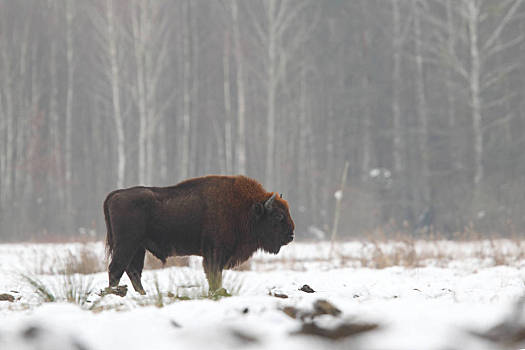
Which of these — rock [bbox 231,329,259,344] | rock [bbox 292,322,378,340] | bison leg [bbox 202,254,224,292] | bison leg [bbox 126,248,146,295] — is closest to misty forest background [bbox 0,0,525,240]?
bison leg [bbox 202,254,224,292]

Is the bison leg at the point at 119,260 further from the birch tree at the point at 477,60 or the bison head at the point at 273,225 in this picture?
the birch tree at the point at 477,60

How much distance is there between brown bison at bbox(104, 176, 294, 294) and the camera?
6160 mm

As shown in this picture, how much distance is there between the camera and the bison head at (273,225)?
6.61 meters

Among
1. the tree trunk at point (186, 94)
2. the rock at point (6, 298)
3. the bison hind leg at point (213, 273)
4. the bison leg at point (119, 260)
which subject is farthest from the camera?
the tree trunk at point (186, 94)

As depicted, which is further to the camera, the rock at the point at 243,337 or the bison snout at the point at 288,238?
the bison snout at the point at 288,238

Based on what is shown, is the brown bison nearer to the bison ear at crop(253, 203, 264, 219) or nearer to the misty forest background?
the bison ear at crop(253, 203, 264, 219)

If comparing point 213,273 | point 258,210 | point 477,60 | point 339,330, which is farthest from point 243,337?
point 477,60

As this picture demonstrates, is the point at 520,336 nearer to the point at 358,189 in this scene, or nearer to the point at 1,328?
the point at 1,328

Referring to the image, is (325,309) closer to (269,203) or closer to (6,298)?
(269,203)

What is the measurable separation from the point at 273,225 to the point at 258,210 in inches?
10.8

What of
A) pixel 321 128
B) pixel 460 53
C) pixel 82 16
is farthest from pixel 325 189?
pixel 82 16

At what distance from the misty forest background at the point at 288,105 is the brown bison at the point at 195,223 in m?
13.8

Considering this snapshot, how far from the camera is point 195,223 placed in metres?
6.36

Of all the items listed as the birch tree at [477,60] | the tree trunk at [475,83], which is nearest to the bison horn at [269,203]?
the birch tree at [477,60]
